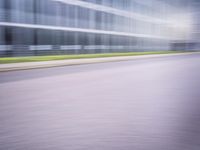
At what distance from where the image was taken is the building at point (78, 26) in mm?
24484

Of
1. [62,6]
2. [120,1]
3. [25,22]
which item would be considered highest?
[120,1]

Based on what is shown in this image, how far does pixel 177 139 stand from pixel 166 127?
622 mm

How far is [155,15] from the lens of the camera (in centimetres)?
5203

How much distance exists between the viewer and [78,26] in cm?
3228

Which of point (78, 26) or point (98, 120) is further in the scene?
point (78, 26)

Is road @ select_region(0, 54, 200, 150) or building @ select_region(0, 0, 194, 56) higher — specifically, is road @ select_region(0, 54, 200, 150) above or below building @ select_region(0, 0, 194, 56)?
below

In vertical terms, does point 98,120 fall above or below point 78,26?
below

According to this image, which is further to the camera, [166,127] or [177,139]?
[166,127]

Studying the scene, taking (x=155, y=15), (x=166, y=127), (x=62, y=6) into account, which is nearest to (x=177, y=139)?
(x=166, y=127)

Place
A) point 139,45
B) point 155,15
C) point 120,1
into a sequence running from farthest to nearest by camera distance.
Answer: point 155,15 → point 139,45 → point 120,1

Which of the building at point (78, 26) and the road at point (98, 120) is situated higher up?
the building at point (78, 26)

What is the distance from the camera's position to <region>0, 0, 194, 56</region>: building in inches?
964

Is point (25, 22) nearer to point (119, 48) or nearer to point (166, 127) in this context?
point (119, 48)

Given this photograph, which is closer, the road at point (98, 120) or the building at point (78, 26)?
the road at point (98, 120)
